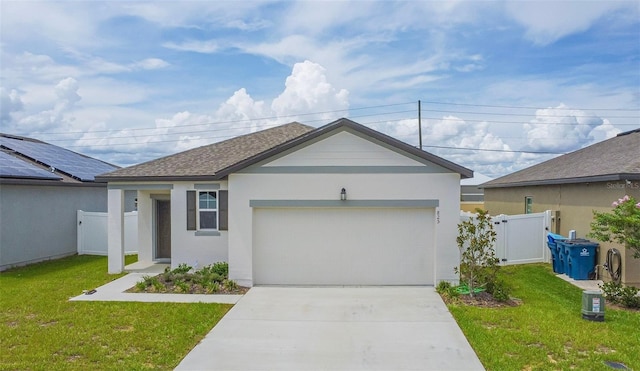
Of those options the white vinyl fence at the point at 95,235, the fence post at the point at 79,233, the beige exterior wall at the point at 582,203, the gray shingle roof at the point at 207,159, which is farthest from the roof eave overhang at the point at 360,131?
the fence post at the point at 79,233

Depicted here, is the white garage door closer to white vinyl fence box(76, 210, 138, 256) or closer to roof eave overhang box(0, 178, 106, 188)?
white vinyl fence box(76, 210, 138, 256)

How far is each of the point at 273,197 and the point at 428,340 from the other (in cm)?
504

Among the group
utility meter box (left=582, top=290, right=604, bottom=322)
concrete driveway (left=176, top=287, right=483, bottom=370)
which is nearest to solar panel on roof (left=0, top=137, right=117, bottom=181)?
concrete driveway (left=176, top=287, right=483, bottom=370)

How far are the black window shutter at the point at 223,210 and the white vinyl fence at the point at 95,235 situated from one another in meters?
5.29

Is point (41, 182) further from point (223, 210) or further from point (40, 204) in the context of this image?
point (223, 210)

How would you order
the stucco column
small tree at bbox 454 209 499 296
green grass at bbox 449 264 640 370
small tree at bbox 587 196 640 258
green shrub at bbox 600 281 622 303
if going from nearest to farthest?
green grass at bbox 449 264 640 370
small tree at bbox 587 196 640 258
green shrub at bbox 600 281 622 303
small tree at bbox 454 209 499 296
the stucco column

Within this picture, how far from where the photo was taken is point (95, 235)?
15641mm

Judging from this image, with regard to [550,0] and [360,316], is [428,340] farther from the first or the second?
[550,0]

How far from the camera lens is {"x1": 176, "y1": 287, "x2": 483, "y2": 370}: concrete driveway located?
614 centimetres

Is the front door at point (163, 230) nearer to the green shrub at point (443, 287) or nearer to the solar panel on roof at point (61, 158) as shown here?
the solar panel on roof at point (61, 158)

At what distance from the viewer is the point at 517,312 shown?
8.25 m

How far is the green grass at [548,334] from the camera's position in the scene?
20.0 feet

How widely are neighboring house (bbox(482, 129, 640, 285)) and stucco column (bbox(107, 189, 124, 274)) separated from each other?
12.5m

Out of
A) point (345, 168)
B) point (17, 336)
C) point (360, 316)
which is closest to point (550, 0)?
point (345, 168)
